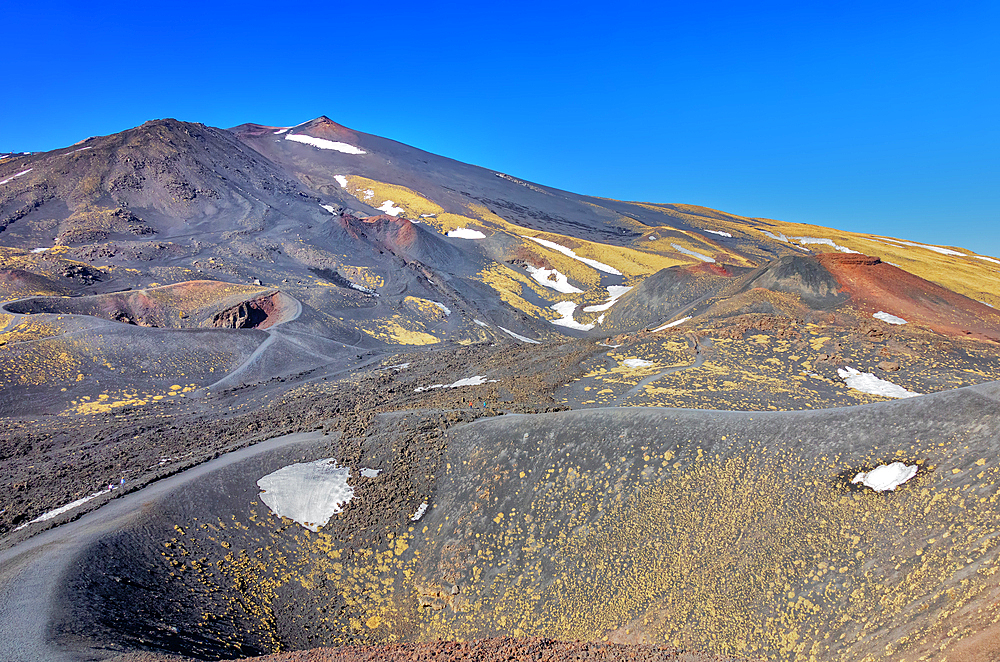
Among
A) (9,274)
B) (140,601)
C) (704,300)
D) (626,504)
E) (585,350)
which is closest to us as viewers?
(140,601)

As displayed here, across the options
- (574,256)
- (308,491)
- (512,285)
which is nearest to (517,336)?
(512,285)

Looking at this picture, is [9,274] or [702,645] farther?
[9,274]

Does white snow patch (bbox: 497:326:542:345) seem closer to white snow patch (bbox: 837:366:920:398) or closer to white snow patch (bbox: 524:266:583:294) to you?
white snow patch (bbox: 524:266:583:294)

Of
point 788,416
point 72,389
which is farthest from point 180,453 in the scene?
point 788,416

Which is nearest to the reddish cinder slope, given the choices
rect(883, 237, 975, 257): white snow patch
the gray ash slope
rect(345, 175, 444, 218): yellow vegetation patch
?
the gray ash slope

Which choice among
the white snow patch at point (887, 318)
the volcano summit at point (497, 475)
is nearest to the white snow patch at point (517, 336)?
the volcano summit at point (497, 475)

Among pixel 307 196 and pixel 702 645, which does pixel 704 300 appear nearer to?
pixel 702 645
